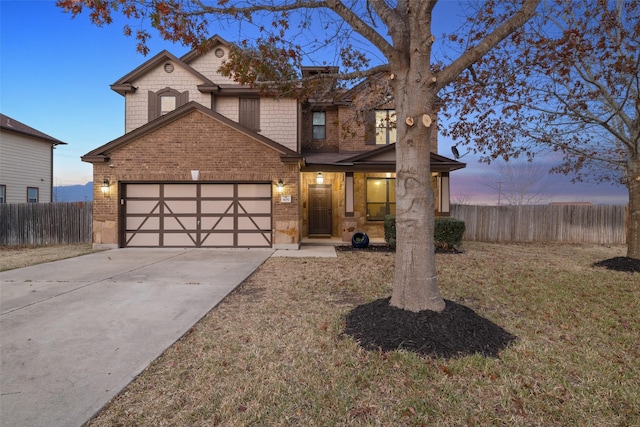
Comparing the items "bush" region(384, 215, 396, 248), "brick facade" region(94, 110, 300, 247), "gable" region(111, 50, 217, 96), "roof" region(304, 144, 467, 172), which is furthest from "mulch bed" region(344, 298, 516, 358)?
"gable" region(111, 50, 217, 96)

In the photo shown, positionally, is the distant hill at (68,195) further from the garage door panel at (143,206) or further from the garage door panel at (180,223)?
the garage door panel at (180,223)

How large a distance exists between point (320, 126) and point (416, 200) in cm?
1231

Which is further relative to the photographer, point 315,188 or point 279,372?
point 315,188

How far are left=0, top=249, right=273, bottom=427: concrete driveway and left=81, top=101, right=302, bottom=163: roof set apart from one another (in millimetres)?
4284

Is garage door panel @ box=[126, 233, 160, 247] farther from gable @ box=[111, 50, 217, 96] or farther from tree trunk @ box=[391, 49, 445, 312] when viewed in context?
tree trunk @ box=[391, 49, 445, 312]

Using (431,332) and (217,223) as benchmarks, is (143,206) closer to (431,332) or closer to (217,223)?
(217,223)

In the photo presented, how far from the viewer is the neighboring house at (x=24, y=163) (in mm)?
17344

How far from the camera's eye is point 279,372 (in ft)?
10.3

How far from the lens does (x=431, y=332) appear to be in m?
3.76

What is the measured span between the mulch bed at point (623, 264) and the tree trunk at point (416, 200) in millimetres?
7255

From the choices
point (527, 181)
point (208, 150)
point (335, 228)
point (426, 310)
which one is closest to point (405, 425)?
point (426, 310)

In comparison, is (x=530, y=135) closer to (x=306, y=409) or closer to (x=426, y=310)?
(x=426, y=310)

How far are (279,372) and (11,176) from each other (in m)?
22.0

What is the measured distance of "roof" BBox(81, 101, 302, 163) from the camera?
11227 millimetres
